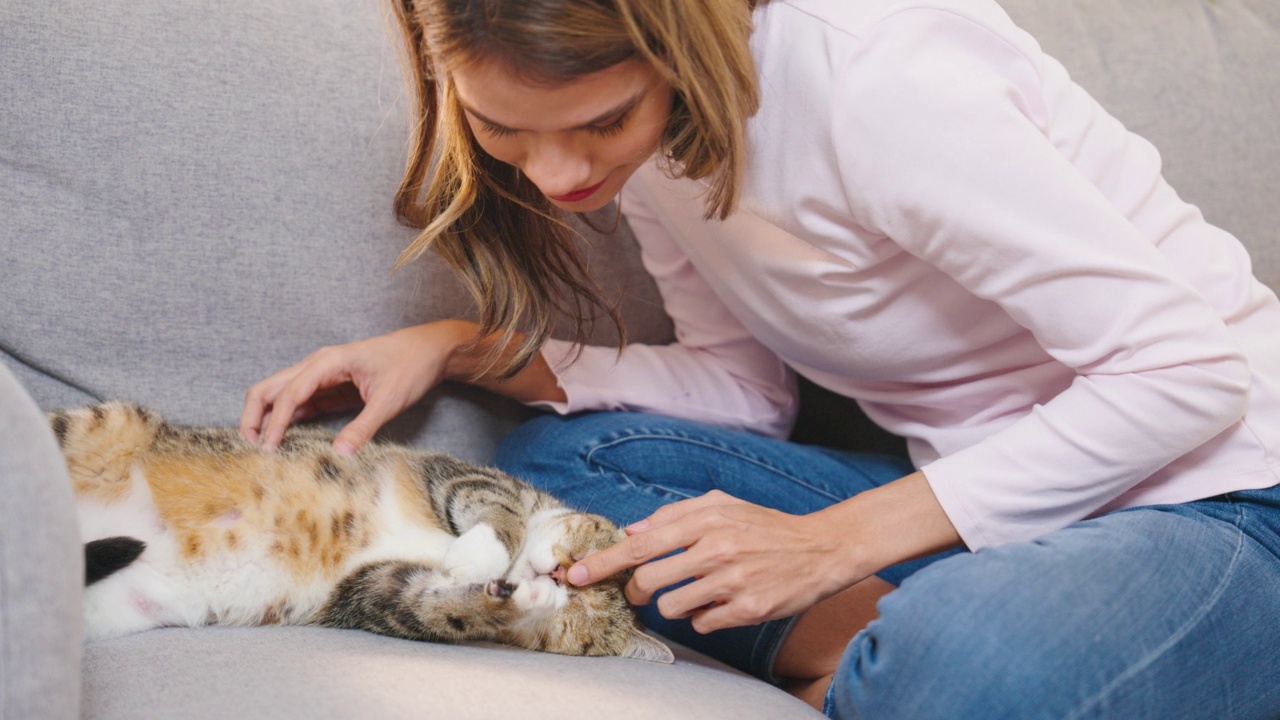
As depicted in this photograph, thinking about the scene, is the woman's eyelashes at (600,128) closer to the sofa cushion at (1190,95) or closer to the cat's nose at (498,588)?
the cat's nose at (498,588)

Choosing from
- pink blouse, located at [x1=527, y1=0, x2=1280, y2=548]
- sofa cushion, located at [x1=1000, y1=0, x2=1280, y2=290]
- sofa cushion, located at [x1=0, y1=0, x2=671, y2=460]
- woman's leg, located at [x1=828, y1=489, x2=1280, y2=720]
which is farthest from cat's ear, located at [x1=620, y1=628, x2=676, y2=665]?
sofa cushion, located at [x1=1000, y1=0, x2=1280, y2=290]

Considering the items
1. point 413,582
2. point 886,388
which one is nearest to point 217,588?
point 413,582

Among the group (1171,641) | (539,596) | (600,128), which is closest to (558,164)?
(600,128)

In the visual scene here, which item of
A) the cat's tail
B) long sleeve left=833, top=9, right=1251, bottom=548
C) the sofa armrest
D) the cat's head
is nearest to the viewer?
the sofa armrest

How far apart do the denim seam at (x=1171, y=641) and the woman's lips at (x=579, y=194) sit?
0.67 m

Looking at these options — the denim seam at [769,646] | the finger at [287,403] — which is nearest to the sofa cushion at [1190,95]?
the denim seam at [769,646]

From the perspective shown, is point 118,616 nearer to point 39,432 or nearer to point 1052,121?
point 39,432

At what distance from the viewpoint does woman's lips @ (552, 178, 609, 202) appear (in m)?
0.98

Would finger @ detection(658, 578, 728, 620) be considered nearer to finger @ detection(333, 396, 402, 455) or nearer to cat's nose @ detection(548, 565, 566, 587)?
cat's nose @ detection(548, 565, 566, 587)

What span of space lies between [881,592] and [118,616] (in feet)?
3.03

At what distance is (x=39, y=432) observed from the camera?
2.37 ft

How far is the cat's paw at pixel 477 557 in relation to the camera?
112 cm

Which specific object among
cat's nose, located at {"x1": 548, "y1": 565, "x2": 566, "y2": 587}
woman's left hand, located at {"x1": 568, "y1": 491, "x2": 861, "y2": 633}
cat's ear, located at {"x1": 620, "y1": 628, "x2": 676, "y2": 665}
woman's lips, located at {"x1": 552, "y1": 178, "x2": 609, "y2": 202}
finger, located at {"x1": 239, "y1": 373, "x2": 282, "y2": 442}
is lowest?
cat's ear, located at {"x1": 620, "y1": 628, "x2": 676, "y2": 665}

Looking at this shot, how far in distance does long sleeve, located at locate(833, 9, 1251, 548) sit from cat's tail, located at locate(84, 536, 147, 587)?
902 mm
